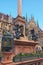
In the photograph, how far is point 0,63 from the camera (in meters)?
9.08

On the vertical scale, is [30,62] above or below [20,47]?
below

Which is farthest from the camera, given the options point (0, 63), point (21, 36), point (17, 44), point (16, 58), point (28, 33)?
point (28, 33)

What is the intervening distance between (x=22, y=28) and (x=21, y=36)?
0.77 meters

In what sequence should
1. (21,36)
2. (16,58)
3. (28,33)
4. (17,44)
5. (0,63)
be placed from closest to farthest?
1. (0,63)
2. (16,58)
3. (17,44)
4. (21,36)
5. (28,33)

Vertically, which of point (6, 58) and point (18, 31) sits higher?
point (18, 31)

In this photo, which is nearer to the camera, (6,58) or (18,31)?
(6,58)

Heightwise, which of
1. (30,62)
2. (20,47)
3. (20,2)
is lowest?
(30,62)

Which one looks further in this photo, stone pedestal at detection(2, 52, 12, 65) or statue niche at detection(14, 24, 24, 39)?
statue niche at detection(14, 24, 24, 39)

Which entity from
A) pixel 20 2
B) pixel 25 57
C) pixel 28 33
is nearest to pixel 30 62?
pixel 25 57

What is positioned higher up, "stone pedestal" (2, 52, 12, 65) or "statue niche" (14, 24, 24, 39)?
"statue niche" (14, 24, 24, 39)

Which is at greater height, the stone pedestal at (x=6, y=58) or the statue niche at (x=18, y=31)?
the statue niche at (x=18, y=31)

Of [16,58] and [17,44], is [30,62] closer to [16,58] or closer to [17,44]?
[16,58]

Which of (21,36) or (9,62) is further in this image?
(21,36)

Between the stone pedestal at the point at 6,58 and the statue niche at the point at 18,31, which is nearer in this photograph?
the stone pedestal at the point at 6,58
